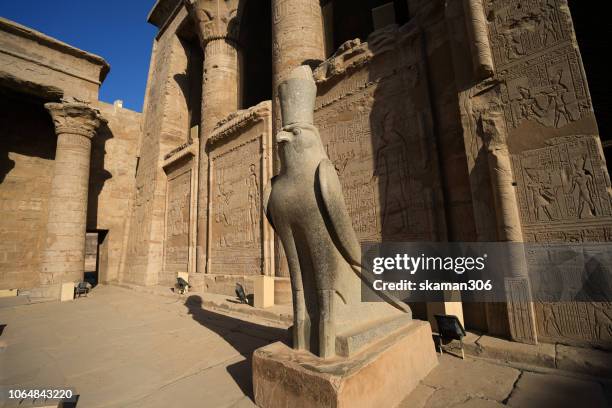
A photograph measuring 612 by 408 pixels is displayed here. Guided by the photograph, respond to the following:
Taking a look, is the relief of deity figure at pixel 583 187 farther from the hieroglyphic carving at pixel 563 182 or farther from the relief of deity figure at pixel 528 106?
the relief of deity figure at pixel 528 106

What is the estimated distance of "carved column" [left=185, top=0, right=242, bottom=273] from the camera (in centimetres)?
987

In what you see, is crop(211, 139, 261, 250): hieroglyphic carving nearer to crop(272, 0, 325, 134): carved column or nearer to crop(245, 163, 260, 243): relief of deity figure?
crop(245, 163, 260, 243): relief of deity figure

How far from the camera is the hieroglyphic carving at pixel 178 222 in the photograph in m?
10.2

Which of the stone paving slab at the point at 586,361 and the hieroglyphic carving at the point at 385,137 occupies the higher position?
the hieroglyphic carving at the point at 385,137

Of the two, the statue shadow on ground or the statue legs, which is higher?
the statue legs

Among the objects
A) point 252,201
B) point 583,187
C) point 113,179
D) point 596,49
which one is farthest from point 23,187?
point 596,49

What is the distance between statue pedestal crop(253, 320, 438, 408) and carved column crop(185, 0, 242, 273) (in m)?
8.24

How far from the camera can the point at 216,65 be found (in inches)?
405

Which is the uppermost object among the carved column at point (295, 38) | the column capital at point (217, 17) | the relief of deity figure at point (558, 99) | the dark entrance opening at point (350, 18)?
the column capital at point (217, 17)

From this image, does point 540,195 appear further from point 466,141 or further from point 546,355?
point 546,355

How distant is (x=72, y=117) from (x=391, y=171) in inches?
473

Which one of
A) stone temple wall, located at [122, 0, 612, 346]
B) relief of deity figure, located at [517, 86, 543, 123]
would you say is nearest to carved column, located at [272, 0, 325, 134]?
stone temple wall, located at [122, 0, 612, 346]

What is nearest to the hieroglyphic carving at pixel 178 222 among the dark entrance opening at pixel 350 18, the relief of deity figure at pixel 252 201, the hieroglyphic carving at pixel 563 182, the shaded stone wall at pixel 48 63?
the relief of deity figure at pixel 252 201

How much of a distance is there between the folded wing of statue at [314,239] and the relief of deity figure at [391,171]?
2.80 meters
